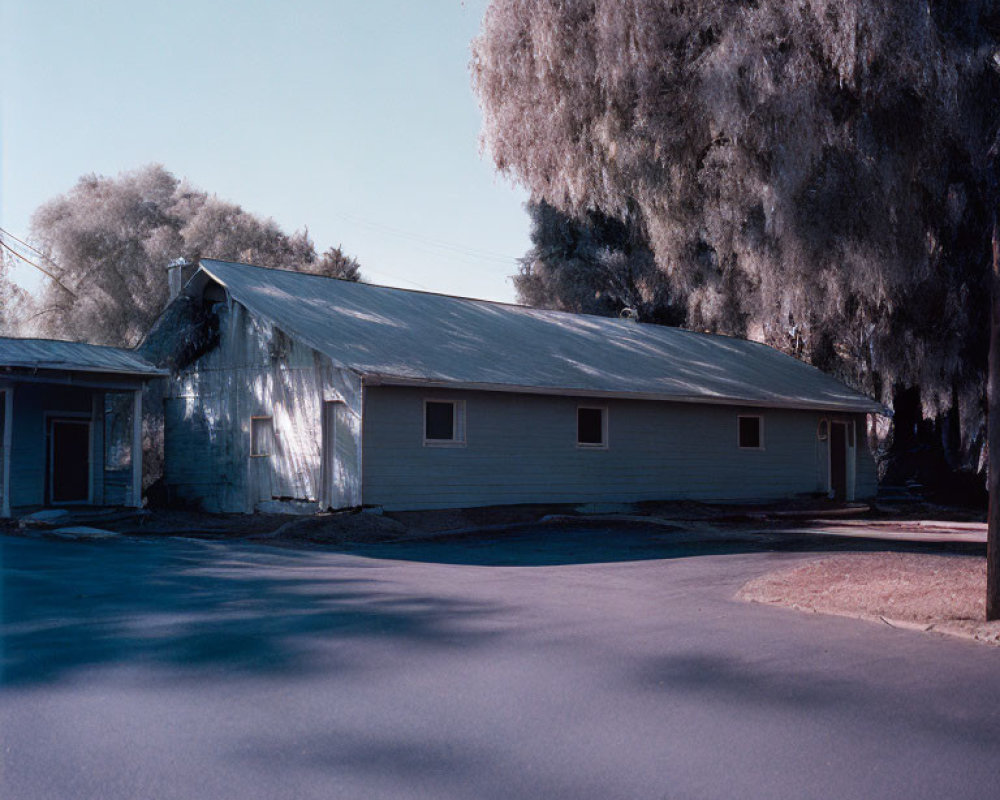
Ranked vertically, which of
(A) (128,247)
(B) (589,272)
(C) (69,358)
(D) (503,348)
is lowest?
(C) (69,358)

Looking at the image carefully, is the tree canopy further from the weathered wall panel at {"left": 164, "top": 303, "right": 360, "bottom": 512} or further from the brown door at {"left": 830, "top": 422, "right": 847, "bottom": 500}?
the brown door at {"left": 830, "top": 422, "right": 847, "bottom": 500}

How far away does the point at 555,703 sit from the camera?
569 cm

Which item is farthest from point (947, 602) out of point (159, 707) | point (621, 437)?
point (621, 437)

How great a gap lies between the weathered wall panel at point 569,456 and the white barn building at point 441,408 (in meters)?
0.04

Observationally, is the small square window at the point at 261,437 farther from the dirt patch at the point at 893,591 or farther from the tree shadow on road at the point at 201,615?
the dirt patch at the point at 893,591

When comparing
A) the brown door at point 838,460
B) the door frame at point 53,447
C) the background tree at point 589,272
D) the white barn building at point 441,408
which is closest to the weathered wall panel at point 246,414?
the white barn building at point 441,408

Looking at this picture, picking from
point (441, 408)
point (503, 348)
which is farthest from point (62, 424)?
point (503, 348)

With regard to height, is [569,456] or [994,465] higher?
[569,456]

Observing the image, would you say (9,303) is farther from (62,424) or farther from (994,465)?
(994,465)

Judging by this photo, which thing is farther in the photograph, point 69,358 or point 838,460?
point 838,460

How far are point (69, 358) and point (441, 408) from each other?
287 inches

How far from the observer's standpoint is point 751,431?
83.5ft

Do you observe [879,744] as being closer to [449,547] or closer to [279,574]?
[279,574]

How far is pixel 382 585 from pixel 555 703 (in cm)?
463
